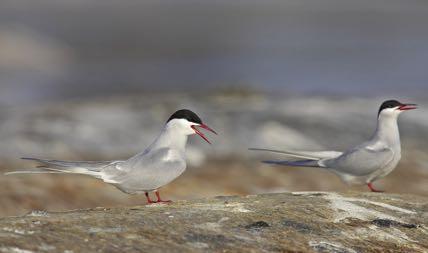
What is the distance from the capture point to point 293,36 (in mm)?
34531

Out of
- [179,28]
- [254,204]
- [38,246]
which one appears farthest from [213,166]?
[179,28]

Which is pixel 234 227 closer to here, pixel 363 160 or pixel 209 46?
Answer: pixel 363 160

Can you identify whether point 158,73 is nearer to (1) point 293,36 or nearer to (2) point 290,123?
(1) point 293,36

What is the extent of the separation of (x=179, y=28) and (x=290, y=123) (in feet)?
79.9

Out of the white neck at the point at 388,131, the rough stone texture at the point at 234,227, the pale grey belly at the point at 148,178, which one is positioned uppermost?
the white neck at the point at 388,131

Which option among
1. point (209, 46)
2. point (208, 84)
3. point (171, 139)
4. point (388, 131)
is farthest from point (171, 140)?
point (209, 46)

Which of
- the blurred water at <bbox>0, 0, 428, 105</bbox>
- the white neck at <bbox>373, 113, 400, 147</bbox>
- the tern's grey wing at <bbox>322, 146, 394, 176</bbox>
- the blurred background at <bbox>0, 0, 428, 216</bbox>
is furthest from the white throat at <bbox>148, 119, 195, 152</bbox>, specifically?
the blurred water at <bbox>0, 0, 428, 105</bbox>

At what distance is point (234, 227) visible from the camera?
5.08 metres

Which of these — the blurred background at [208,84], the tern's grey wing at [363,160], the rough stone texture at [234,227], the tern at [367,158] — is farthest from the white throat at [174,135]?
the blurred background at [208,84]

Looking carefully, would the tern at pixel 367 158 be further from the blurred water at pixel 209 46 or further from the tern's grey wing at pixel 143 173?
the blurred water at pixel 209 46

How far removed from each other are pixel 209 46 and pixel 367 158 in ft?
82.5

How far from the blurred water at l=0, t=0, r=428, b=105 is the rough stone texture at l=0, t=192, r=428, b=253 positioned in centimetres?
1236

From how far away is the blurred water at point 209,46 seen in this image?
958 inches

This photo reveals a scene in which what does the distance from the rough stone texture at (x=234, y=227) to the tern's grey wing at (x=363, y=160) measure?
3.27 feet
